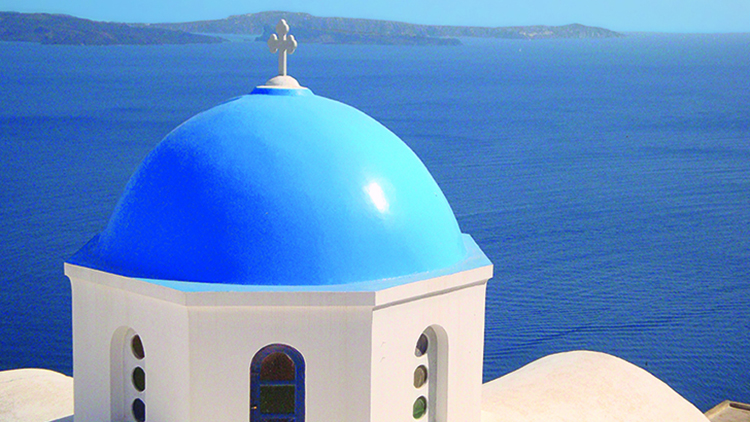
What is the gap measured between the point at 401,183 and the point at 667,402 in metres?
6.61

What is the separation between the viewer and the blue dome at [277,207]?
7.07m

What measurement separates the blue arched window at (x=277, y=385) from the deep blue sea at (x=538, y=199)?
19.4 meters

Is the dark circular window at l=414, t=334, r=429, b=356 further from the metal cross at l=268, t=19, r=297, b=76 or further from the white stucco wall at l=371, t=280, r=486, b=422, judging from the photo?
the metal cross at l=268, t=19, r=297, b=76

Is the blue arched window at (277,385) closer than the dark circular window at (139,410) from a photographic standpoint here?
Yes

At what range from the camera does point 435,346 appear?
306 inches

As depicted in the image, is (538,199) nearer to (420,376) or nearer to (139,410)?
(420,376)

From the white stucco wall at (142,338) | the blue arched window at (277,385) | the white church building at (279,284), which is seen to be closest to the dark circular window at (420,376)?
the white church building at (279,284)

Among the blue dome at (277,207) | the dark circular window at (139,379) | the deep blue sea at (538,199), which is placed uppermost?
the blue dome at (277,207)

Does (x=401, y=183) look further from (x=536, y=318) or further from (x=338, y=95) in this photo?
(x=338, y=95)

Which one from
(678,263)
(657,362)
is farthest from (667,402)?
(678,263)

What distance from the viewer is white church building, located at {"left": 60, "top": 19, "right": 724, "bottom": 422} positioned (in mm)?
6926

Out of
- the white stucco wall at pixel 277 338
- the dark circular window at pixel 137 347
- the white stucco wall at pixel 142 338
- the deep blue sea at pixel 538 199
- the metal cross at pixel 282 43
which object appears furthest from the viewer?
the deep blue sea at pixel 538 199

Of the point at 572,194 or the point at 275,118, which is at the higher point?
the point at 275,118

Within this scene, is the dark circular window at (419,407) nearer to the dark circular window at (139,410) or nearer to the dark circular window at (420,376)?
the dark circular window at (420,376)
